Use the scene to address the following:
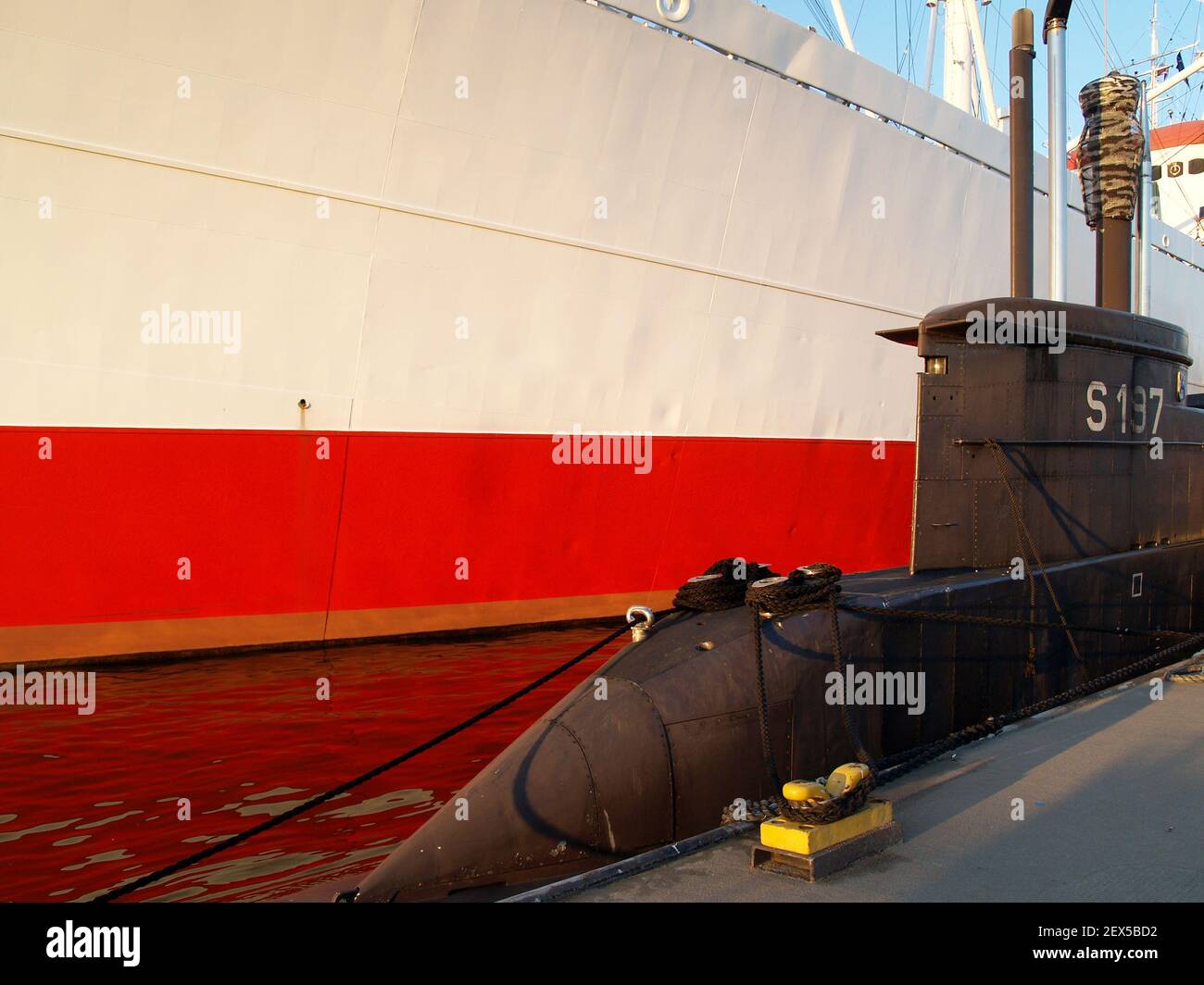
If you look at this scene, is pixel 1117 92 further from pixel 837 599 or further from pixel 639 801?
pixel 639 801

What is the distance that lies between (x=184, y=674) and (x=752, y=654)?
4.82m

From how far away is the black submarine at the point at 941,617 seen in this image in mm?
3928

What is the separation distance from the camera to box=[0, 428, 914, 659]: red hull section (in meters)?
7.15

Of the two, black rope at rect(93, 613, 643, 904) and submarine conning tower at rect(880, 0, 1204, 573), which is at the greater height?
submarine conning tower at rect(880, 0, 1204, 573)

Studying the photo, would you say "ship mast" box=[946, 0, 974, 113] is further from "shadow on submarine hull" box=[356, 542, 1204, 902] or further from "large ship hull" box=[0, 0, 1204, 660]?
"shadow on submarine hull" box=[356, 542, 1204, 902]

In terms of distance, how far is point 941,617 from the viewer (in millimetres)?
4910
